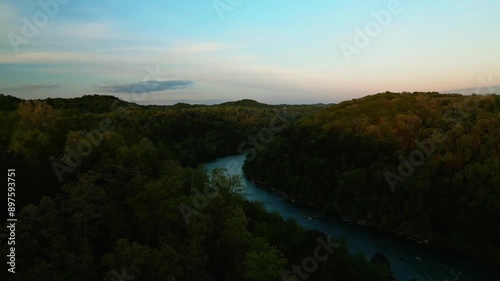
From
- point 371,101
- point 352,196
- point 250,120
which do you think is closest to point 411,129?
point 352,196

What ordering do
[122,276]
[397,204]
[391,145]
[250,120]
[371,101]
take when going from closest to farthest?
1. [122,276]
2. [397,204]
3. [391,145]
4. [371,101]
5. [250,120]

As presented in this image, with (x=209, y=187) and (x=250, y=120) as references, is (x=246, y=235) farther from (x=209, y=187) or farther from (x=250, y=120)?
(x=250, y=120)

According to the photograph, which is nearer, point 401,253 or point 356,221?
point 401,253

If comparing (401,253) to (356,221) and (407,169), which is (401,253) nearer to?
(356,221)

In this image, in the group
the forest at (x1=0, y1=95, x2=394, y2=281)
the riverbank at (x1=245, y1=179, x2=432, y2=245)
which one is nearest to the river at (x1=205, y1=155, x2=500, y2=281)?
the riverbank at (x1=245, y1=179, x2=432, y2=245)

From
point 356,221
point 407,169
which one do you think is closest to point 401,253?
point 356,221

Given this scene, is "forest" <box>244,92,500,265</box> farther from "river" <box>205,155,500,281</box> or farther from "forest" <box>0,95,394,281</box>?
"forest" <box>0,95,394,281</box>

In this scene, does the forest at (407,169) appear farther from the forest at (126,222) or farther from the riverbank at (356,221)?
the forest at (126,222)
